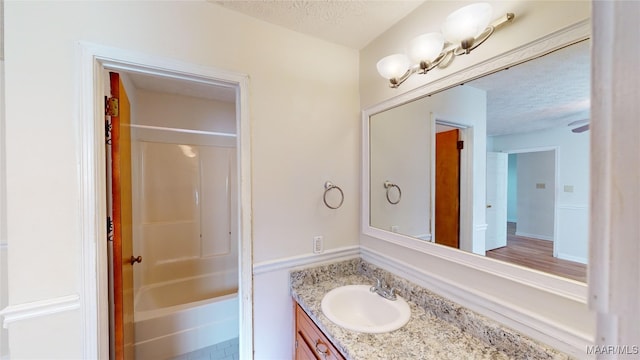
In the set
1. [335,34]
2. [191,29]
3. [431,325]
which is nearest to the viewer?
[431,325]

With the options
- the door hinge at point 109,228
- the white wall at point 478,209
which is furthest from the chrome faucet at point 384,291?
the door hinge at point 109,228

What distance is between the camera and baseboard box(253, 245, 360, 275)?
1372mm

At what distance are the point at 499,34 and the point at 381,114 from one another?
68cm

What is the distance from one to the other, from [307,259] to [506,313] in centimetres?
98

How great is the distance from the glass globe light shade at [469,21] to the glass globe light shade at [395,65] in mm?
277

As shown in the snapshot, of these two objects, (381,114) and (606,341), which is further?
(381,114)

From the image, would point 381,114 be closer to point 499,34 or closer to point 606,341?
point 499,34

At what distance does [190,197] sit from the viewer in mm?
2746

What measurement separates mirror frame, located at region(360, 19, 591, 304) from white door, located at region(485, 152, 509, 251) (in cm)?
5

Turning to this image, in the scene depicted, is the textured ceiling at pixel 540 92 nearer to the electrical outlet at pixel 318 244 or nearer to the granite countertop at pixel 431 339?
the granite countertop at pixel 431 339

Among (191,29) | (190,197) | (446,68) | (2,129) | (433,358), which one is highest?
(191,29)

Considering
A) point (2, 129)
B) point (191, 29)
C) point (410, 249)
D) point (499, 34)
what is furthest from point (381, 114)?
point (2, 129)

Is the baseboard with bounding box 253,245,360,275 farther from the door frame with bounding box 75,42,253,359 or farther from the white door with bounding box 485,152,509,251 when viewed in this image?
the white door with bounding box 485,152,509,251

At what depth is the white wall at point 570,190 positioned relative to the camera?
76 centimetres
